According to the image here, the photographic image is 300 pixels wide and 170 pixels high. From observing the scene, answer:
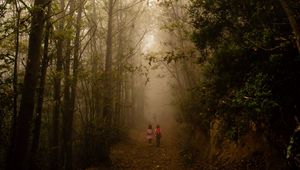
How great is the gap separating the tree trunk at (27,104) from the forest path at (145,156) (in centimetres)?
720

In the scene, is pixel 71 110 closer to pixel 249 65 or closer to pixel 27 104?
pixel 27 104

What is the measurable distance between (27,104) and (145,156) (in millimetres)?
10404

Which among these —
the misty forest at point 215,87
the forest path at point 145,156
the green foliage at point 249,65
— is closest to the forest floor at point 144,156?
the forest path at point 145,156

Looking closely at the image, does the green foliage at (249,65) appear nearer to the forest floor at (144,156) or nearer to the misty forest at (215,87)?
the misty forest at (215,87)

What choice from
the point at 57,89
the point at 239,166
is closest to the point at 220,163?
the point at 239,166

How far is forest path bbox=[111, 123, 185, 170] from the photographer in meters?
13.3

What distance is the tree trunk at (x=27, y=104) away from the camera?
19.5 ft

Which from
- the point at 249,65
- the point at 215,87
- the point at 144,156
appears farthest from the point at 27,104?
the point at 144,156

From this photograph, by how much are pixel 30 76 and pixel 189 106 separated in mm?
11039

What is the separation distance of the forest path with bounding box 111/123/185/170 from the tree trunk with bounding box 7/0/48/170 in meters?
7.20

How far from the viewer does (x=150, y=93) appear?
69625mm

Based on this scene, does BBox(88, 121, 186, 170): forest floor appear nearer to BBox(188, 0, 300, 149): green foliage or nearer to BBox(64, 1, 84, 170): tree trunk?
BBox(64, 1, 84, 170): tree trunk

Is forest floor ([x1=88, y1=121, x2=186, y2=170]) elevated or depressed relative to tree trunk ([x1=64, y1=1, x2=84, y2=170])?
depressed

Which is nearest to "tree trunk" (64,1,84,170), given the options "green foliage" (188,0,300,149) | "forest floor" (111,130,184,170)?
"forest floor" (111,130,184,170)
